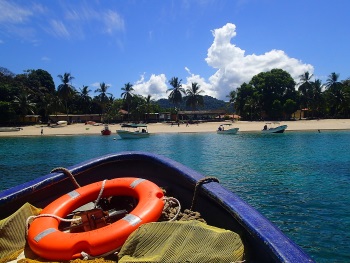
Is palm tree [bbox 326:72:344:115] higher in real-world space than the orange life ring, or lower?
higher

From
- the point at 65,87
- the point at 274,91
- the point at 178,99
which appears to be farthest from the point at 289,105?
the point at 65,87

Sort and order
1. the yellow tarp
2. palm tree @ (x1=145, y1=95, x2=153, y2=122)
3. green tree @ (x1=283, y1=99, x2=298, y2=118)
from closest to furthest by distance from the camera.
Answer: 1. the yellow tarp
2. green tree @ (x1=283, y1=99, x2=298, y2=118)
3. palm tree @ (x1=145, y1=95, x2=153, y2=122)

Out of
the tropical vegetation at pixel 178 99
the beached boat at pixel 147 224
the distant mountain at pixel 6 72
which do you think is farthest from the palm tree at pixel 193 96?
the beached boat at pixel 147 224

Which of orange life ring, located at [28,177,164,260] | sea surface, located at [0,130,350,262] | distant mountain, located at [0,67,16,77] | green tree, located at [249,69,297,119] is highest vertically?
distant mountain, located at [0,67,16,77]

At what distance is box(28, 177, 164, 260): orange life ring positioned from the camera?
3.07 metres

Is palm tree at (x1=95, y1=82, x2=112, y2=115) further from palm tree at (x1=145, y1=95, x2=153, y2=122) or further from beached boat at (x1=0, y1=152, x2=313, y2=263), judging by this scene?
beached boat at (x1=0, y1=152, x2=313, y2=263)

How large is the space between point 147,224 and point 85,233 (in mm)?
701

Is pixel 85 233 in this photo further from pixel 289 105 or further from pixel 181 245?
pixel 289 105

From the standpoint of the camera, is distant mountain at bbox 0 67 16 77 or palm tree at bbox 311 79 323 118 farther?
distant mountain at bbox 0 67 16 77

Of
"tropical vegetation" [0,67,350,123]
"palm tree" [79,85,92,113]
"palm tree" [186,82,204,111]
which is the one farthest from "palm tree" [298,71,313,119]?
"palm tree" [79,85,92,113]

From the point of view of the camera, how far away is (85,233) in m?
3.19

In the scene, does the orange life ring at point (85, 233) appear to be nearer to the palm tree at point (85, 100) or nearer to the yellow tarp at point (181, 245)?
the yellow tarp at point (181, 245)

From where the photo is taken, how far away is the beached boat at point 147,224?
2635mm

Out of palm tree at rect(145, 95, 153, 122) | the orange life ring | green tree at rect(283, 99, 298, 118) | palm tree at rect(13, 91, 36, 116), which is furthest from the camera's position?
palm tree at rect(145, 95, 153, 122)
